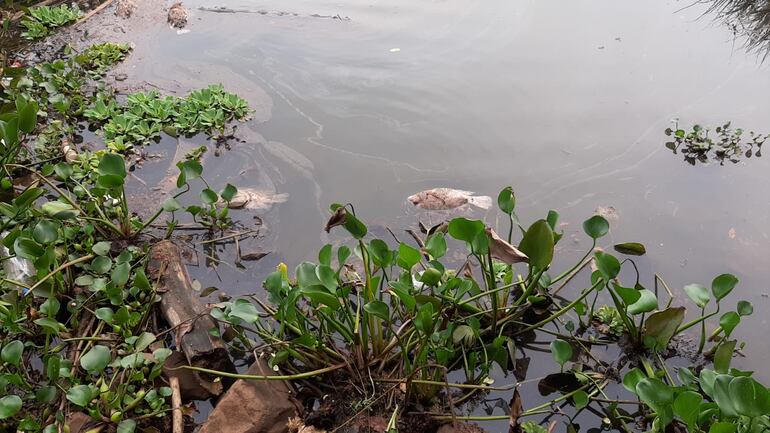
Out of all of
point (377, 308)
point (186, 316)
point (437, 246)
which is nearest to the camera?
point (377, 308)

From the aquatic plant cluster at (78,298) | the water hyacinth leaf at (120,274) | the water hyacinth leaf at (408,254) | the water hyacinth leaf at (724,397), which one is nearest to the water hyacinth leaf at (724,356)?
the water hyacinth leaf at (724,397)

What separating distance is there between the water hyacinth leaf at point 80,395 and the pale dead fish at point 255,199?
3.33ft

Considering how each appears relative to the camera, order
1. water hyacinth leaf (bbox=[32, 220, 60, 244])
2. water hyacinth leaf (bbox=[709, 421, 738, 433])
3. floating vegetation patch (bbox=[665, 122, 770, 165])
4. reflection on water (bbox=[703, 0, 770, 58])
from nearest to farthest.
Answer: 1. water hyacinth leaf (bbox=[709, 421, 738, 433])
2. water hyacinth leaf (bbox=[32, 220, 60, 244])
3. floating vegetation patch (bbox=[665, 122, 770, 165])
4. reflection on water (bbox=[703, 0, 770, 58])

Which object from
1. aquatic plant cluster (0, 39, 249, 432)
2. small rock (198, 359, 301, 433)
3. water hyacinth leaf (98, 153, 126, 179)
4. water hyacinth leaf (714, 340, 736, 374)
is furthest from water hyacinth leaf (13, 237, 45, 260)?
water hyacinth leaf (714, 340, 736, 374)

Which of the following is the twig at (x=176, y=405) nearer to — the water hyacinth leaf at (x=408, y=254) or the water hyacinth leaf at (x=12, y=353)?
the water hyacinth leaf at (x=12, y=353)

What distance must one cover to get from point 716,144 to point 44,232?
2.75m

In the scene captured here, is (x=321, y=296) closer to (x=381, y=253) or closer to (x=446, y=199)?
(x=381, y=253)

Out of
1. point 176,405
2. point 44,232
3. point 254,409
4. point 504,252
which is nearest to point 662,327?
point 504,252

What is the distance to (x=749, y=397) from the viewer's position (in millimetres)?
1100

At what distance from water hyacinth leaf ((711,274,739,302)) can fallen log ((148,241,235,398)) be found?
139 centimetres

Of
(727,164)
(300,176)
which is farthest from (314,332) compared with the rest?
(727,164)

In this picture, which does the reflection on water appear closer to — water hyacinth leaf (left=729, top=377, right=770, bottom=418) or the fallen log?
water hyacinth leaf (left=729, top=377, right=770, bottom=418)

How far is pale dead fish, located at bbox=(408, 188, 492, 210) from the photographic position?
2316 millimetres

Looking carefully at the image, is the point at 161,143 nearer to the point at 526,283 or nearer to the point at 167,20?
the point at 167,20
